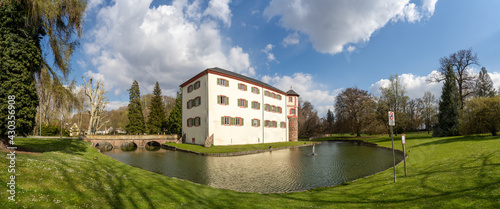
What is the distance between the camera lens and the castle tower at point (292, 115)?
4847 centimetres

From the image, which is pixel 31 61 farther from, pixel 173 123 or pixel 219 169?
pixel 173 123

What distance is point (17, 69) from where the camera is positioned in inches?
387

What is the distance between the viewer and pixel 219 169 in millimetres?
16438

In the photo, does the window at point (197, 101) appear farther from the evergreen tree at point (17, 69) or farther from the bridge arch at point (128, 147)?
the evergreen tree at point (17, 69)

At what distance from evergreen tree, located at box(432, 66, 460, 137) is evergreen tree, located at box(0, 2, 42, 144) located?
46.5m

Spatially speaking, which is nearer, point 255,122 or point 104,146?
point 255,122

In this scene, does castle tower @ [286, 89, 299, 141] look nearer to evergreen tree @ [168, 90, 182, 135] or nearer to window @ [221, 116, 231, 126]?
window @ [221, 116, 231, 126]

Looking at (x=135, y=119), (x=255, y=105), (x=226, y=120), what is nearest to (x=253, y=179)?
(x=226, y=120)

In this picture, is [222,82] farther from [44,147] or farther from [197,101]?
[44,147]

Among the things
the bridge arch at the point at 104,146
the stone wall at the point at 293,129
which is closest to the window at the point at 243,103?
the stone wall at the point at 293,129

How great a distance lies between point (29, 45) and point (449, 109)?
47.8 metres

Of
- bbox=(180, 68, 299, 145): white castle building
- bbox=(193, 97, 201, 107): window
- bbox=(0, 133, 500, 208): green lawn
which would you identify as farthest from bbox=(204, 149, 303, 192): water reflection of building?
bbox=(193, 97, 201, 107): window

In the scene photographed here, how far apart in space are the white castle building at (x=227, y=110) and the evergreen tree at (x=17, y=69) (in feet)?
70.9

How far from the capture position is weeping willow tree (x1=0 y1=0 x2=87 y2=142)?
9719 mm
